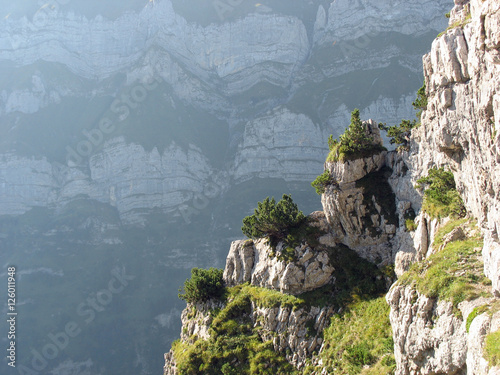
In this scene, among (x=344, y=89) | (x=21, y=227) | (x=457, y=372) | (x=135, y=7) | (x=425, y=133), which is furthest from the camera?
(x=135, y=7)

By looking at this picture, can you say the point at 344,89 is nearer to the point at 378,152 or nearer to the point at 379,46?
the point at 379,46

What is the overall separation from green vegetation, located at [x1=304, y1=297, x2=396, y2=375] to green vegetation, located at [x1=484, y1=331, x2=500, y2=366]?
7.04 m

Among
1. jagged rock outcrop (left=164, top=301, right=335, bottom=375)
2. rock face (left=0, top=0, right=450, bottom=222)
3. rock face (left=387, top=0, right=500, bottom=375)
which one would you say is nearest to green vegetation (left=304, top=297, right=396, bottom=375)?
jagged rock outcrop (left=164, top=301, right=335, bottom=375)

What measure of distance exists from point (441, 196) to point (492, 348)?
42.9 ft

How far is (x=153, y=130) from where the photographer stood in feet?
296

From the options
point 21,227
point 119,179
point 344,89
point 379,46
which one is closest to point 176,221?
point 119,179

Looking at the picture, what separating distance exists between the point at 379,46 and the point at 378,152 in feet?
220

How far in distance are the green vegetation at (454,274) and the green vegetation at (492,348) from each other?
247 cm

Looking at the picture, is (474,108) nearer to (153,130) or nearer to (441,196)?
(441,196)

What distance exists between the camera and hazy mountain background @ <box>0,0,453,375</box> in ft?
237

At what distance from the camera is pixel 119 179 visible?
85.9 meters

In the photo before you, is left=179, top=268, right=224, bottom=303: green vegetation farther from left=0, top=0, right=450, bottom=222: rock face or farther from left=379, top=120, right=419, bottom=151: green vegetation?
left=0, top=0, right=450, bottom=222: rock face

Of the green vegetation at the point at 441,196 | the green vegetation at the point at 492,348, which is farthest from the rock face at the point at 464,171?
the green vegetation at the point at 441,196

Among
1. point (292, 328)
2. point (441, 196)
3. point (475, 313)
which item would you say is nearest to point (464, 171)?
point (441, 196)
